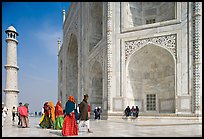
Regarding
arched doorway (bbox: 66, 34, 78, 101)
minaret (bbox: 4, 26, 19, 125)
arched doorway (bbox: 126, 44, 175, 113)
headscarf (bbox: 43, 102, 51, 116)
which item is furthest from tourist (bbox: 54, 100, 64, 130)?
arched doorway (bbox: 66, 34, 78, 101)

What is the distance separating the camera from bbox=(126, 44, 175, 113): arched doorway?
1548 centimetres

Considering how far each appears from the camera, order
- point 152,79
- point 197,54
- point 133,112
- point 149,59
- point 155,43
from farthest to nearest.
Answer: point 152,79, point 149,59, point 155,43, point 133,112, point 197,54

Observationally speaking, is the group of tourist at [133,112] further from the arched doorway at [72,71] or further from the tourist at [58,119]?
the arched doorway at [72,71]

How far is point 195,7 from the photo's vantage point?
1321cm

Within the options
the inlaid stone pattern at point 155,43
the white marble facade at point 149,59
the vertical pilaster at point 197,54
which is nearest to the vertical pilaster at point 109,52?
the white marble facade at point 149,59

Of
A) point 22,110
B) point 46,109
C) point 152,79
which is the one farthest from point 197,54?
point 22,110

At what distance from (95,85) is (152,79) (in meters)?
5.83

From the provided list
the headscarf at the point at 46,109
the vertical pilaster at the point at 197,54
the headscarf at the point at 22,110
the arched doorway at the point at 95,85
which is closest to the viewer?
the headscarf at the point at 46,109

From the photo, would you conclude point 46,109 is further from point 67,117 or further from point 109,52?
point 109,52

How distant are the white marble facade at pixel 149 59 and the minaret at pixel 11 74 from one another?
1020 centimetres

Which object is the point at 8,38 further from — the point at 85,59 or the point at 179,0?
the point at 179,0

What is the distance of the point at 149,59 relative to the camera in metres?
16.4

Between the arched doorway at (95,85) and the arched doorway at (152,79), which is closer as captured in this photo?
the arched doorway at (152,79)

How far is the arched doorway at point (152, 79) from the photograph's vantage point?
15477mm
